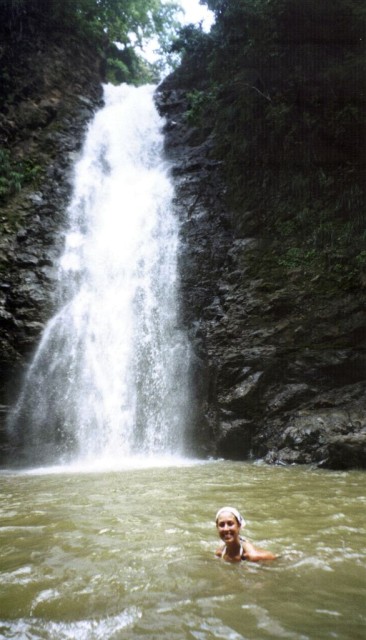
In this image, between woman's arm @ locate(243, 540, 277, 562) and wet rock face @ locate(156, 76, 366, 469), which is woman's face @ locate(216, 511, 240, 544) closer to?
woman's arm @ locate(243, 540, 277, 562)

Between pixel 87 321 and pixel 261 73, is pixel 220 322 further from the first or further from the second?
pixel 261 73

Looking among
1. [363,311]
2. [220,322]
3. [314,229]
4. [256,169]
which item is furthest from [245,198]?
[363,311]

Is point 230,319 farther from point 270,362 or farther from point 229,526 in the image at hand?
point 229,526

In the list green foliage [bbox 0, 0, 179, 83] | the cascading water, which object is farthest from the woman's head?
green foliage [bbox 0, 0, 179, 83]

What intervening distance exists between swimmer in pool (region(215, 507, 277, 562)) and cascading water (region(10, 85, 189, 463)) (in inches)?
292

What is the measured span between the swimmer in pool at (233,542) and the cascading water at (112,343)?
7.42 m

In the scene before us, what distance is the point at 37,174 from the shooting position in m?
16.8

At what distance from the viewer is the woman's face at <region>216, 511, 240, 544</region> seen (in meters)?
3.05

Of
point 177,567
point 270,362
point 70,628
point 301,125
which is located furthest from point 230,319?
point 70,628

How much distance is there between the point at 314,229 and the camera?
1185 centimetres

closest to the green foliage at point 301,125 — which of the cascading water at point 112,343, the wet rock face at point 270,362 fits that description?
the wet rock face at point 270,362

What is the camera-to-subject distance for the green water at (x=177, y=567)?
2209 mm

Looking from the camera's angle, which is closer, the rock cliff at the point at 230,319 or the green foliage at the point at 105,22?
the rock cliff at the point at 230,319

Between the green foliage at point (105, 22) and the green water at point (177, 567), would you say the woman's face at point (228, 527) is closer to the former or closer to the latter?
the green water at point (177, 567)
